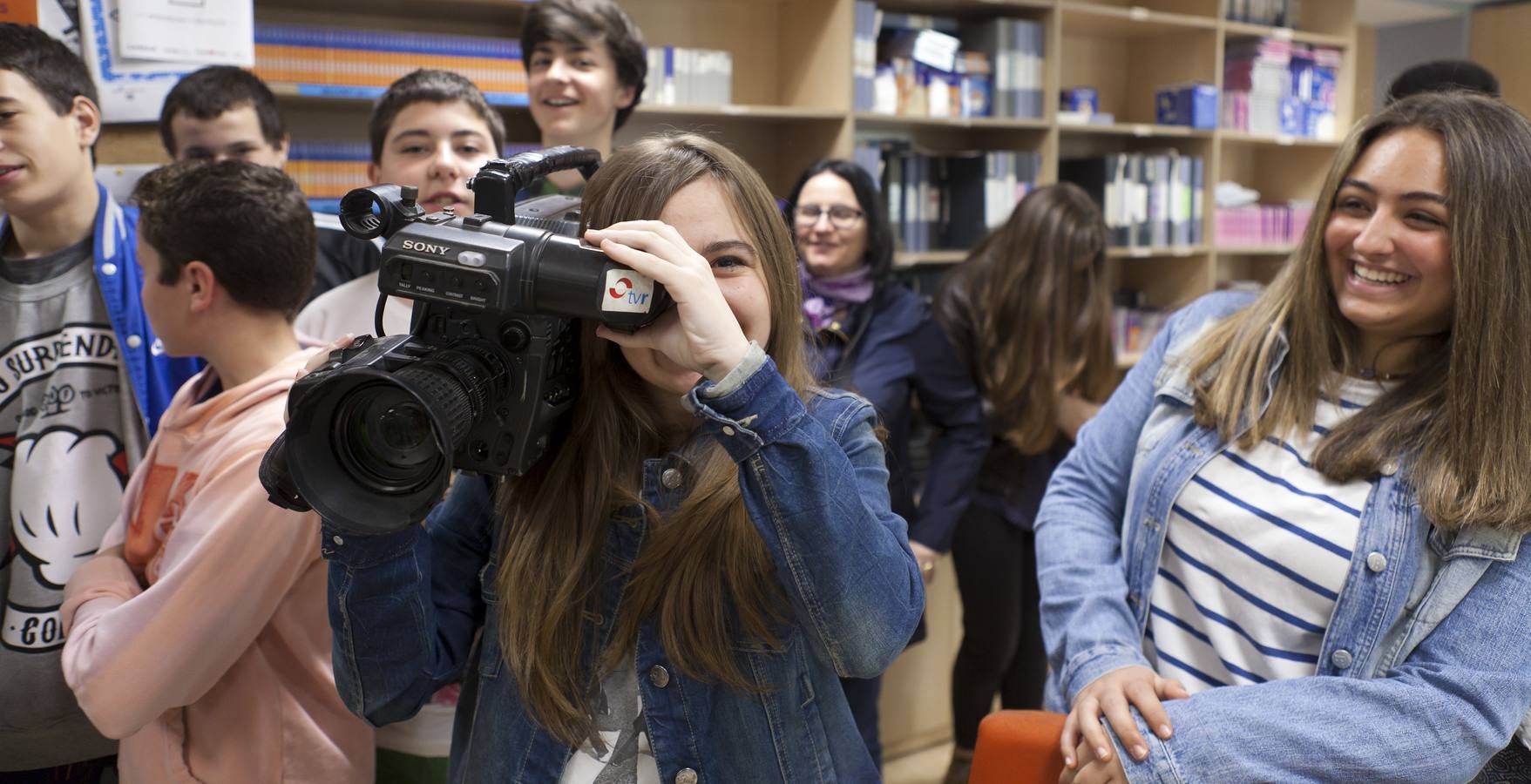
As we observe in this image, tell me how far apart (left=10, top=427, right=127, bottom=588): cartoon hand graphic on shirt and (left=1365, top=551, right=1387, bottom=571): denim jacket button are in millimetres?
1614

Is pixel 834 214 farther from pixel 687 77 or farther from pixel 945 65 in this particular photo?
pixel 945 65

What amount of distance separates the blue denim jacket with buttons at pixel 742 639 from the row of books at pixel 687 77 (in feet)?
7.23

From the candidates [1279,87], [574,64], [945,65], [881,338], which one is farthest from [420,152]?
[1279,87]

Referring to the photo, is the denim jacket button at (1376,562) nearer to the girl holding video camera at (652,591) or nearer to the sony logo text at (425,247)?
the girl holding video camera at (652,591)

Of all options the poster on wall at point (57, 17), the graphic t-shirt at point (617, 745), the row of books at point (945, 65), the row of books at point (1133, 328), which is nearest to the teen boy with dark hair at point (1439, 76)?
the row of books at point (945, 65)

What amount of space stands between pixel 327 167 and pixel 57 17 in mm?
784

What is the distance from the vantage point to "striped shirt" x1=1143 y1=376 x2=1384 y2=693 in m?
1.18

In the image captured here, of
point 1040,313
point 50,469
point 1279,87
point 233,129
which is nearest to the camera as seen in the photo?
point 50,469

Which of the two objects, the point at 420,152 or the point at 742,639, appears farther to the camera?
the point at 420,152

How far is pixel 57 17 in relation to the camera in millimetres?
1837

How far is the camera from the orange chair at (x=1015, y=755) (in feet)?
3.41

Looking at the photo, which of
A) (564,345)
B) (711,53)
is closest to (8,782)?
(564,345)

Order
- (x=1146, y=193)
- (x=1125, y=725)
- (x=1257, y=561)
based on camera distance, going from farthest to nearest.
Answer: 1. (x=1146, y=193)
2. (x=1257, y=561)
3. (x=1125, y=725)

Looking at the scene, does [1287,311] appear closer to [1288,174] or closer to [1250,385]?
[1250,385]
